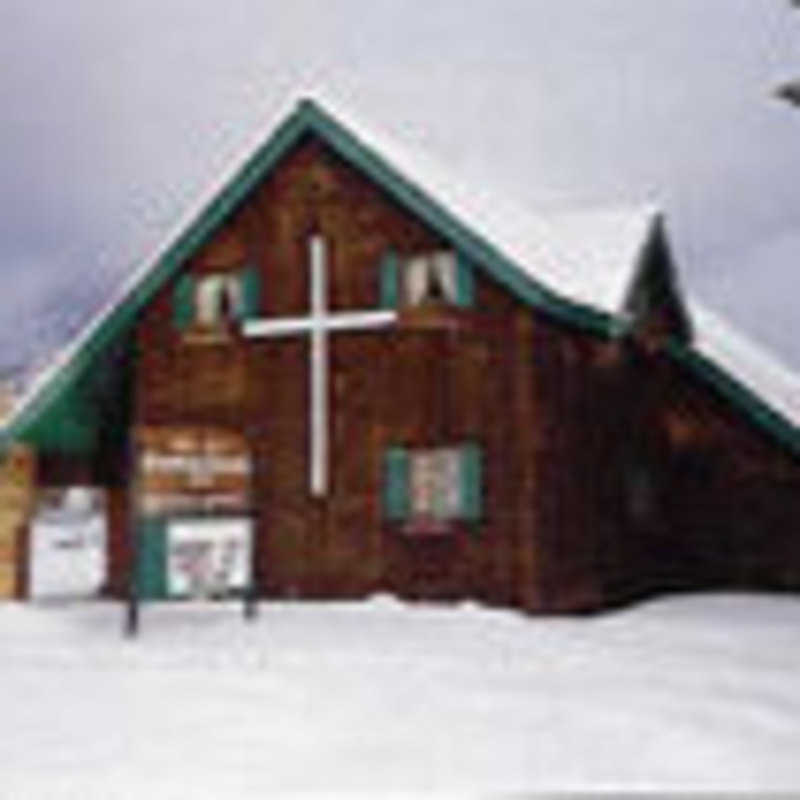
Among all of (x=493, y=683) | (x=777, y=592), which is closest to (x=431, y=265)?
(x=777, y=592)

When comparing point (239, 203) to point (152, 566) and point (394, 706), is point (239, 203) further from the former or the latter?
point (394, 706)

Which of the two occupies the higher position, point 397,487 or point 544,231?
point 544,231

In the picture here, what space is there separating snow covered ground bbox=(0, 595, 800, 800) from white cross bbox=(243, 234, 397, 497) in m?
3.00

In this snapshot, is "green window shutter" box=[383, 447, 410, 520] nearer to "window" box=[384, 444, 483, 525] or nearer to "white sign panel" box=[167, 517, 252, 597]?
"window" box=[384, 444, 483, 525]

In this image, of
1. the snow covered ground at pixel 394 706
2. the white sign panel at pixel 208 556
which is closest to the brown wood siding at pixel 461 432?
the snow covered ground at pixel 394 706

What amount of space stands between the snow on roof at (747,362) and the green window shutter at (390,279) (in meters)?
5.43

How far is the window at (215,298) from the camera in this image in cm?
2342

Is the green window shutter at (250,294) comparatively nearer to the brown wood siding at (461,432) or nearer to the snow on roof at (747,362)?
the brown wood siding at (461,432)

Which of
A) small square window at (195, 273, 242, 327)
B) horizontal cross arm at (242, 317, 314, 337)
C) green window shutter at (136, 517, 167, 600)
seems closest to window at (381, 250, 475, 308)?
horizontal cross arm at (242, 317, 314, 337)

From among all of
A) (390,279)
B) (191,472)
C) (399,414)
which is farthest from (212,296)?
(191,472)

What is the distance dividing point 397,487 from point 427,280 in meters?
2.82

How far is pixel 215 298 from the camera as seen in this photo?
2389 centimetres

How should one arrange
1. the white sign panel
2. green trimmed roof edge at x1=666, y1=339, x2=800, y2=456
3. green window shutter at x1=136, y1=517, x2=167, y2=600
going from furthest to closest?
green trimmed roof edge at x1=666, y1=339, x2=800, y2=456 → green window shutter at x1=136, y1=517, x2=167, y2=600 → the white sign panel

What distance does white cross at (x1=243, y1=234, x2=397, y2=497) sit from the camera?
73.4 feet
